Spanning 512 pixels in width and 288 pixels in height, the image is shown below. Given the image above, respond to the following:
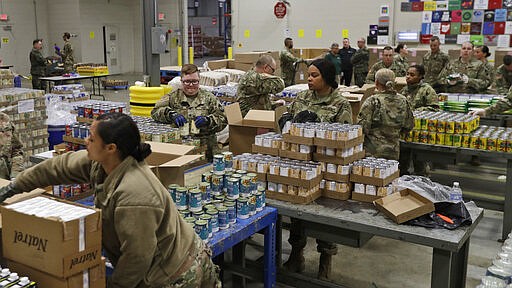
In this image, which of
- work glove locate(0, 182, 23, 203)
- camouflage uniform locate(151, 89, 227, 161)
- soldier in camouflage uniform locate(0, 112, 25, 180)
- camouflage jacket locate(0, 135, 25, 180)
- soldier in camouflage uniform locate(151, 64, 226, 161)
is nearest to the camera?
work glove locate(0, 182, 23, 203)

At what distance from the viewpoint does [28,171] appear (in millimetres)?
2680

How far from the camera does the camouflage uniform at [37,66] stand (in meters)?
13.1

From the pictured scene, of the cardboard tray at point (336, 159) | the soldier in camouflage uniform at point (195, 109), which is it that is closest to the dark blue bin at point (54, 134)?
the soldier in camouflage uniform at point (195, 109)

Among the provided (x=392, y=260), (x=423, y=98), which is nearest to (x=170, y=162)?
(x=392, y=260)

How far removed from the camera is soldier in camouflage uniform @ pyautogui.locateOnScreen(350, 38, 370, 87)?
13062mm

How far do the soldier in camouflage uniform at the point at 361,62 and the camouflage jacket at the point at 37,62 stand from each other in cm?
794

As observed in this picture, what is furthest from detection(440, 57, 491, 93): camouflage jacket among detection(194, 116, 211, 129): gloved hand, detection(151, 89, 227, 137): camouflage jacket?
detection(194, 116, 211, 129): gloved hand

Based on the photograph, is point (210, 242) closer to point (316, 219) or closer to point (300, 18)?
point (316, 219)

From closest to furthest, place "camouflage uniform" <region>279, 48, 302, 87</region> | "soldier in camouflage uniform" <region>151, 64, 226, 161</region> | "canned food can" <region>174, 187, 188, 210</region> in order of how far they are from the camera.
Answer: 1. "canned food can" <region>174, 187, 188, 210</region>
2. "soldier in camouflage uniform" <region>151, 64, 226, 161</region>
3. "camouflage uniform" <region>279, 48, 302, 87</region>

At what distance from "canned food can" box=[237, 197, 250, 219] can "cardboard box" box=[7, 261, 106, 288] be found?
4.24 feet

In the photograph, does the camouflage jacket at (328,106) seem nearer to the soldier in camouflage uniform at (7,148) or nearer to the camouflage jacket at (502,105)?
the soldier in camouflage uniform at (7,148)

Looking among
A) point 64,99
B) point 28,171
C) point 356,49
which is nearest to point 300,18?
point 356,49

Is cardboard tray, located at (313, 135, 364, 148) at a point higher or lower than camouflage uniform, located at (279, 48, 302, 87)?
lower

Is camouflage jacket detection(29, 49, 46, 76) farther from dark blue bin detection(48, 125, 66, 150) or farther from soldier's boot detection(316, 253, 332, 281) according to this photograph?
soldier's boot detection(316, 253, 332, 281)
